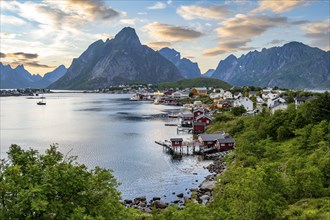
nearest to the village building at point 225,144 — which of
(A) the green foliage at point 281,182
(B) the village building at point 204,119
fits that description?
(A) the green foliage at point 281,182

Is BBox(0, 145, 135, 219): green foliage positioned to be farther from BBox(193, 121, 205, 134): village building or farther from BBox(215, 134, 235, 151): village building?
BBox(193, 121, 205, 134): village building

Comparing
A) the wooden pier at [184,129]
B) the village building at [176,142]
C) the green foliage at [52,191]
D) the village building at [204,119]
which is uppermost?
the green foliage at [52,191]

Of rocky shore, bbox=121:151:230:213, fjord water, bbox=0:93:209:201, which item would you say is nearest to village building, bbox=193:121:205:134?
fjord water, bbox=0:93:209:201

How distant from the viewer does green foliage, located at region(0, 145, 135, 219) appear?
12399mm

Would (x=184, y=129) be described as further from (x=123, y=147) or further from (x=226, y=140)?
(x=226, y=140)

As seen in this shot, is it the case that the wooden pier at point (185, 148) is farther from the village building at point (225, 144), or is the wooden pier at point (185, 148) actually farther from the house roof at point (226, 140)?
the house roof at point (226, 140)

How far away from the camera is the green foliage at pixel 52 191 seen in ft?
40.7

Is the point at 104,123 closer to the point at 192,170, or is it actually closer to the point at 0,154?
the point at 0,154

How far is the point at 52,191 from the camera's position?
44.5 feet

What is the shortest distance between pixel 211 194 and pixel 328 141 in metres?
16.3

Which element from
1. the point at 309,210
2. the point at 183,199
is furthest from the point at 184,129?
the point at 309,210

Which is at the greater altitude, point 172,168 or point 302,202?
point 302,202

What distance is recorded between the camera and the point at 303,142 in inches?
1690

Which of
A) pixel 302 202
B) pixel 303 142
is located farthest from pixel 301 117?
pixel 302 202
